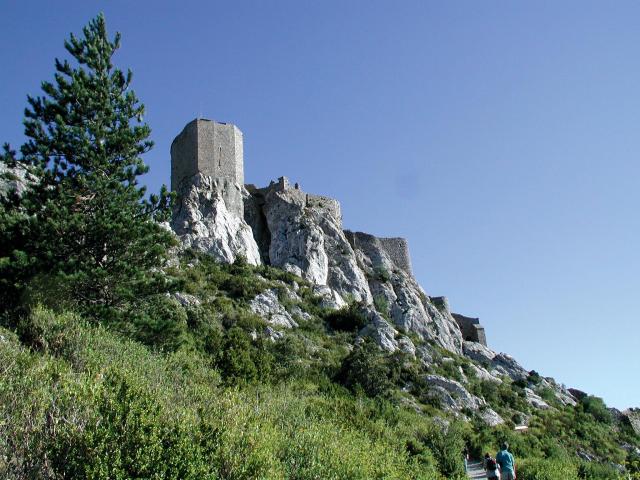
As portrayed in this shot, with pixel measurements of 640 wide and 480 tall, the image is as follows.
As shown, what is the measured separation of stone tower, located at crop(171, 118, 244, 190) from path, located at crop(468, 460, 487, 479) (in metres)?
27.7

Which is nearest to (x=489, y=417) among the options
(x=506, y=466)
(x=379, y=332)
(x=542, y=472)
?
(x=379, y=332)

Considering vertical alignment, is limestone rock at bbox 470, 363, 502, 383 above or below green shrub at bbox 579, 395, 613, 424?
above

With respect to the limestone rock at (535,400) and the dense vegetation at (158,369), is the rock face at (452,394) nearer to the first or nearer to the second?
the dense vegetation at (158,369)

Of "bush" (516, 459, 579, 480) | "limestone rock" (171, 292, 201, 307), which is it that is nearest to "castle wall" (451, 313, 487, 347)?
"limestone rock" (171, 292, 201, 307)

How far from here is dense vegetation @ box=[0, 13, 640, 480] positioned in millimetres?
10086

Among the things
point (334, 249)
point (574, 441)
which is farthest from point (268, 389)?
point (334, 249)

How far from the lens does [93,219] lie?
2011cm

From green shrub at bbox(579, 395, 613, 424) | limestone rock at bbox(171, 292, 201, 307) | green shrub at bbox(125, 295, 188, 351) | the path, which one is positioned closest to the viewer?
green shrub at bbox(125, 295, 188, 351)

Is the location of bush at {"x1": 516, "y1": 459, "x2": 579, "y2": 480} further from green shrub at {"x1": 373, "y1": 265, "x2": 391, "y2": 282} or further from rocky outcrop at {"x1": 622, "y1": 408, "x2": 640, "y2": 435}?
rocky outcrop at {"x1": 622, "y1": 408, "x2": 640, "y2": 435}

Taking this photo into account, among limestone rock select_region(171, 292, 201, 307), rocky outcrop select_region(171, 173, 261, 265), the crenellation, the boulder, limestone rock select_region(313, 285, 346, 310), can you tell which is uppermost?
the crenellation

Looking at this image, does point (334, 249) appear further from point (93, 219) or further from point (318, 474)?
point (318, 474)

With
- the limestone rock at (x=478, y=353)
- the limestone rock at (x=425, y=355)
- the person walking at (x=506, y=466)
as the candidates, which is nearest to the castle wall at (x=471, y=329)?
the limestone rock at (x=478, y=353)

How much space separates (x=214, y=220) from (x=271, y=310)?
29.7ft

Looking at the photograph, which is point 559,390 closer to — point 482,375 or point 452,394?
point 482,375
